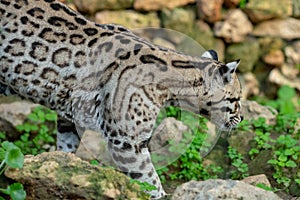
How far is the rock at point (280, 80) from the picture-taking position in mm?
9695

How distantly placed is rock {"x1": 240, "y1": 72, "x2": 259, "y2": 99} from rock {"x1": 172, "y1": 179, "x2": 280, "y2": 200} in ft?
17.7

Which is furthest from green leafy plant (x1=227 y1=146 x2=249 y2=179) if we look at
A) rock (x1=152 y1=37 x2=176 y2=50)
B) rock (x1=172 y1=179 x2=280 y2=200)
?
rock (x1=152 y1=37 x2=176 y2=50)

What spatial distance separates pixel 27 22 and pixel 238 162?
246cm

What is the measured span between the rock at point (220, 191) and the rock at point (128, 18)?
498cm

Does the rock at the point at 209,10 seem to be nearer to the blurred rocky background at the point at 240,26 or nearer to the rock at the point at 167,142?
the blurred rocky background at the point at 240,26

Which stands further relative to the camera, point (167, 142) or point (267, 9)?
point (267, 9)

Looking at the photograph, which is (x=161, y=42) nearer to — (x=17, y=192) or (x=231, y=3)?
(x=231, y=3)

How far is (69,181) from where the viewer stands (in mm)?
3959

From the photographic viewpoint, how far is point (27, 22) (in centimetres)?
584

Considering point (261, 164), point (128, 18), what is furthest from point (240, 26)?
point (261, 164)

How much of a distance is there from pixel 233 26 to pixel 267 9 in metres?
0.56

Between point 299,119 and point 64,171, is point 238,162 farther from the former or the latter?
point 64,171

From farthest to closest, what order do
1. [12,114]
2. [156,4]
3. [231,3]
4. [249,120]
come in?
[231,3], [156,4], [12,114], [249,120]

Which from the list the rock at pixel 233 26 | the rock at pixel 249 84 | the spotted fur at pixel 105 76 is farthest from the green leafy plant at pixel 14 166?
the rock at pixel 249 84
